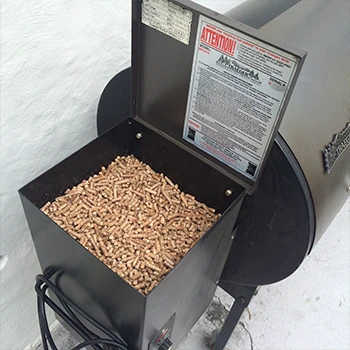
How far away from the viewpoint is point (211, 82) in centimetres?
82

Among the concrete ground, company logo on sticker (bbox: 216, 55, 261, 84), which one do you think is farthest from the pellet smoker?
the concrete ground

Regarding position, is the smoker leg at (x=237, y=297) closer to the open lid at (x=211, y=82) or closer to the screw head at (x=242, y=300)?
the screw head at (x=242, y=300)

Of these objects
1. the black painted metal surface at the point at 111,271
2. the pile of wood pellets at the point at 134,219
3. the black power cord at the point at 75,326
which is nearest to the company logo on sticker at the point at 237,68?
the black painted metal surface at the point at 111,271

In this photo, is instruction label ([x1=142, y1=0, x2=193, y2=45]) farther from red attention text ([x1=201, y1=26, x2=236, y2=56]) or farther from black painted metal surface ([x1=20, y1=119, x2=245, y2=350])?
black painted metal surface ([x1=20, y1=119, x2=245, y2=350])

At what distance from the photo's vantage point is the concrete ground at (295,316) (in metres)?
1.68

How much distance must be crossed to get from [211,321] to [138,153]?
98 centimetres

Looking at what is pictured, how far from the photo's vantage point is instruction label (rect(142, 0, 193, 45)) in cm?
78

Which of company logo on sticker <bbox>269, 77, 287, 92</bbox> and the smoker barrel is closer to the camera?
company logo on sticker <bbox>269, 77, 287, 92</bbox>

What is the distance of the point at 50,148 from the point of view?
1099mm

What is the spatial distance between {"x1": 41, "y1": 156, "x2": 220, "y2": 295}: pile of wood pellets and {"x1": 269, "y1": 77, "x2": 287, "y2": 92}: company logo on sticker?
41 centimetres

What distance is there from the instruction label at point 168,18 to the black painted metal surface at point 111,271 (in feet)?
Result: 0.93

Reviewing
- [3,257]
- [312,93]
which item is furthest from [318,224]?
[3,257]

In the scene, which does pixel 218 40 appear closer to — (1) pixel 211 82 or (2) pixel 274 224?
(1) pixel 211 82

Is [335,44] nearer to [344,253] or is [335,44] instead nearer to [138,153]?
[138,153]
